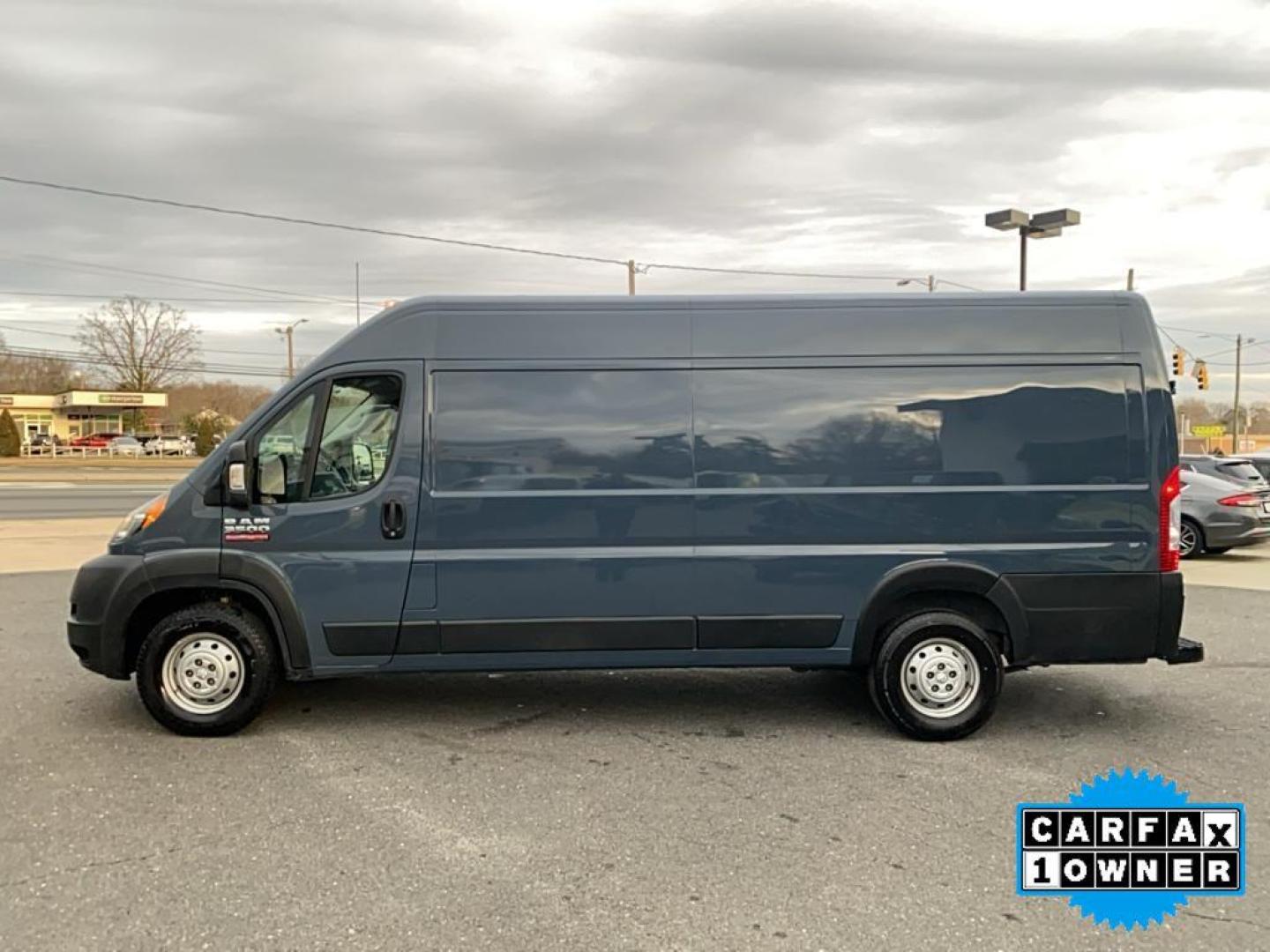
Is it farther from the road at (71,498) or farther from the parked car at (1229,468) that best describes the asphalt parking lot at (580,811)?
the road at (71,498)

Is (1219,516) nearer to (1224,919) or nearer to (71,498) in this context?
(1224,919)

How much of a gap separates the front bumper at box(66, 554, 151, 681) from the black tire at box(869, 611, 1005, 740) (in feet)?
12.6

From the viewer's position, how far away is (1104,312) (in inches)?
202

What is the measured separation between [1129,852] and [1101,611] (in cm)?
173

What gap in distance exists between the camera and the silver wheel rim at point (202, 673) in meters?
5.09

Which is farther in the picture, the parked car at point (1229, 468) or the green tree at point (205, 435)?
the green tree at point (205, 435)

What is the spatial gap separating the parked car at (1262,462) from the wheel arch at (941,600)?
12.2m

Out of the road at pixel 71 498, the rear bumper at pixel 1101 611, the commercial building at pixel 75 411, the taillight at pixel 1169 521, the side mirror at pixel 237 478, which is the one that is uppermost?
the commercial building at pixel 75 411

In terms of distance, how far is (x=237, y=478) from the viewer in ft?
16.4

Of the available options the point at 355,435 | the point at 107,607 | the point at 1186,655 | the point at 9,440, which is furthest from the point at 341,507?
the point at 9,440

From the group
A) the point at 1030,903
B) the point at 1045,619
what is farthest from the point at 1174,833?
the point at 1045,619

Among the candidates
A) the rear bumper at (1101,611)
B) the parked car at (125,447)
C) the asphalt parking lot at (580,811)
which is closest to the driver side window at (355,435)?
the asphalt parking lot at (580,811)

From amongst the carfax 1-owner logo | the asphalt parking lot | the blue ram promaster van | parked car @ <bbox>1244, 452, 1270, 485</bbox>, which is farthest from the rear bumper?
parked car @ <bbox>1244, 452, 1270, 485</bbox>

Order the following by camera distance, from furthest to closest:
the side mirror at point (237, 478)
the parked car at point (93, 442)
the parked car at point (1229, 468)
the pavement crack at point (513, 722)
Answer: the parked car at point (93, 442)
the parked car at point (1229, 468)
the pavement crack at point (513, 722)
the side mirror at point (237, 478)
